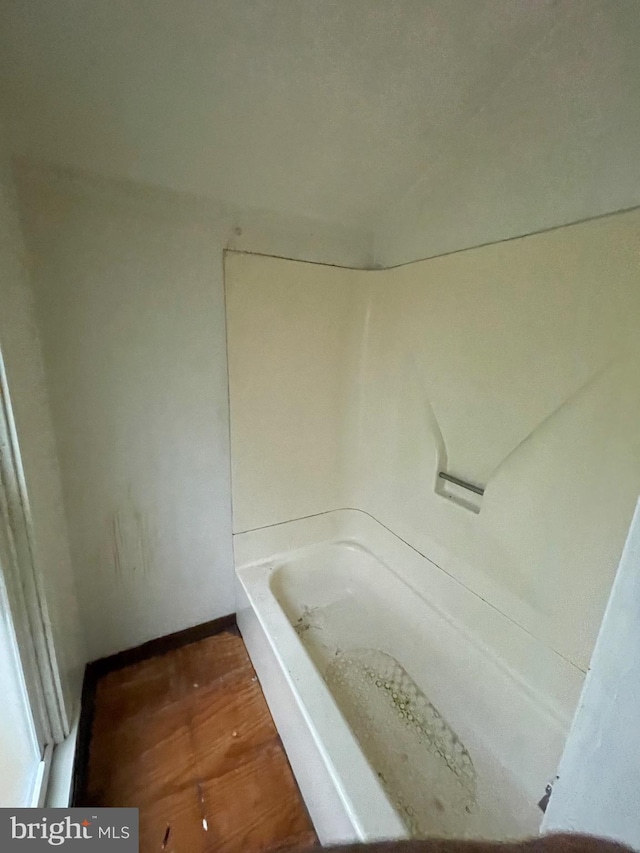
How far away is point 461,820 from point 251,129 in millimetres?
1954

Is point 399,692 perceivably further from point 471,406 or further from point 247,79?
point 247,79

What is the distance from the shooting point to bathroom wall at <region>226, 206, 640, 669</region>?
914 mm

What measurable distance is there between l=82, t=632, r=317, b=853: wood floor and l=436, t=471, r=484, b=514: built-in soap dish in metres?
1.01

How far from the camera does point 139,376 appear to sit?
1.25m

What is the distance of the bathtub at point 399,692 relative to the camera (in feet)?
3.04

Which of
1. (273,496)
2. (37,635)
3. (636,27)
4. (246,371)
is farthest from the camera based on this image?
(273,496)

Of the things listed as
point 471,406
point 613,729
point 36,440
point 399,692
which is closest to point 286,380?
point 471,406

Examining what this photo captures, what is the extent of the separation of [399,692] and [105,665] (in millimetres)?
1109

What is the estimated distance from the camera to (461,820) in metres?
0.95

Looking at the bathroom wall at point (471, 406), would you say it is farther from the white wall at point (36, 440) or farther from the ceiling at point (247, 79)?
the white wall at point (36, 440)

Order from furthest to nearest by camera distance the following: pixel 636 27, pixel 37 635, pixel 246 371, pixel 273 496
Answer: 1. pixel 273 496
2. pixel 246 371
3. pixel 37 635
4. pixel 636 27

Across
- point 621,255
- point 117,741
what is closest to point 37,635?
point 117,741

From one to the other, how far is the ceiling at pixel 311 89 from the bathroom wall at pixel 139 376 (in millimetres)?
112

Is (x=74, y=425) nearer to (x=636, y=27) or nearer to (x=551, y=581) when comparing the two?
(x=551, y=581)
